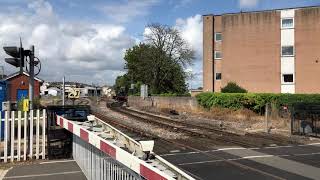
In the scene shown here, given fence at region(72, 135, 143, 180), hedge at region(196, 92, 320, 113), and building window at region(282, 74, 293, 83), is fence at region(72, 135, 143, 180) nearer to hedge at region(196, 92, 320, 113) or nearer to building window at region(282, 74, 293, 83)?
hedge at region(196, 92, 320, 113)

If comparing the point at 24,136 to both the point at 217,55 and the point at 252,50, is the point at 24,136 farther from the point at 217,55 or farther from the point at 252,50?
the point at 217,55

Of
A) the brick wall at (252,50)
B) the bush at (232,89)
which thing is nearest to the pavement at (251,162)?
the bush at (232,89)

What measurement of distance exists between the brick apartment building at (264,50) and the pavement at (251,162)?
37.3 m

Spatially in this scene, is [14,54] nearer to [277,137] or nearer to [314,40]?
[277,137]

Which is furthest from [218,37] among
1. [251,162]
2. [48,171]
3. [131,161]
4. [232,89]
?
[131,161]

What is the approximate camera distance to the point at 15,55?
13.0 meters

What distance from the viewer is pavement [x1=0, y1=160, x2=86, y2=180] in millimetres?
10438

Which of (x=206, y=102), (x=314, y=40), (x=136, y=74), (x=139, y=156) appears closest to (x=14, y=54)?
(x=139, y=156)

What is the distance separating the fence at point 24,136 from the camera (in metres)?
12.6

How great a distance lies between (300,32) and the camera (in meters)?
54.2

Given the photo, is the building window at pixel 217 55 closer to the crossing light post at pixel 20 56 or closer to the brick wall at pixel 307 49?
the brick wall at pixel 307 49

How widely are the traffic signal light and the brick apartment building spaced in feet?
147

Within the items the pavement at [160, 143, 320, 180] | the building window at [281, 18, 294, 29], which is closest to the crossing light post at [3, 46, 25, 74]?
the pavement at [160, 143, 320, 180]

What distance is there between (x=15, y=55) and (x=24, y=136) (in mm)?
2049
